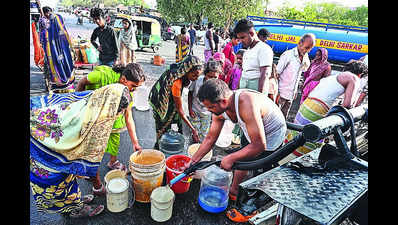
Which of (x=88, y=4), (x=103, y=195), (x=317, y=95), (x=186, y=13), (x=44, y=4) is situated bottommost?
(x=103, y=195)

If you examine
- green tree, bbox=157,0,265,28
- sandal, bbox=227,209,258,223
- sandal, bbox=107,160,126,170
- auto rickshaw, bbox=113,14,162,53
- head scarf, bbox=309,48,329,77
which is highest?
green tree, bbox=157,0,265,28

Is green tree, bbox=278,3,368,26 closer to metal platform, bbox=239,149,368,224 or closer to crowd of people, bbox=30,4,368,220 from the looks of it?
crowd of people, bbox=30,4,368,220

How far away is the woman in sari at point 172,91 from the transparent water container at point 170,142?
2.9 inches

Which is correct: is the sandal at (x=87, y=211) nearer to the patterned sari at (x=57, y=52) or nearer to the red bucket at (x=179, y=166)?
the red bucket at (x=179, y=166)

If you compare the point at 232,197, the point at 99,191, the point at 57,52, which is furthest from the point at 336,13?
the point at 99,191

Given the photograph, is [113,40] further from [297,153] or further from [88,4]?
[88,4]

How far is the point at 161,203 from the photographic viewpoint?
2.39 m

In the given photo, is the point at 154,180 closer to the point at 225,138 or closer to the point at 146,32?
the point at 225,138

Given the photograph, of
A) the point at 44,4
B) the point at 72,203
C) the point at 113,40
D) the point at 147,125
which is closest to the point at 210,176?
the point at 72,203

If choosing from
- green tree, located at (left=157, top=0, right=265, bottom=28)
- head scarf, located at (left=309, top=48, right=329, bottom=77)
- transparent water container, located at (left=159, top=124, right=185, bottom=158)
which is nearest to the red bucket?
transparent water container, located at (left=159, top=124, right=185, bottom=158)

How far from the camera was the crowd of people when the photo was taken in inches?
75.2

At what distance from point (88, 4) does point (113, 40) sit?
103m

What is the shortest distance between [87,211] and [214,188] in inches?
55.3

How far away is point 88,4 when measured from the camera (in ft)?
296
